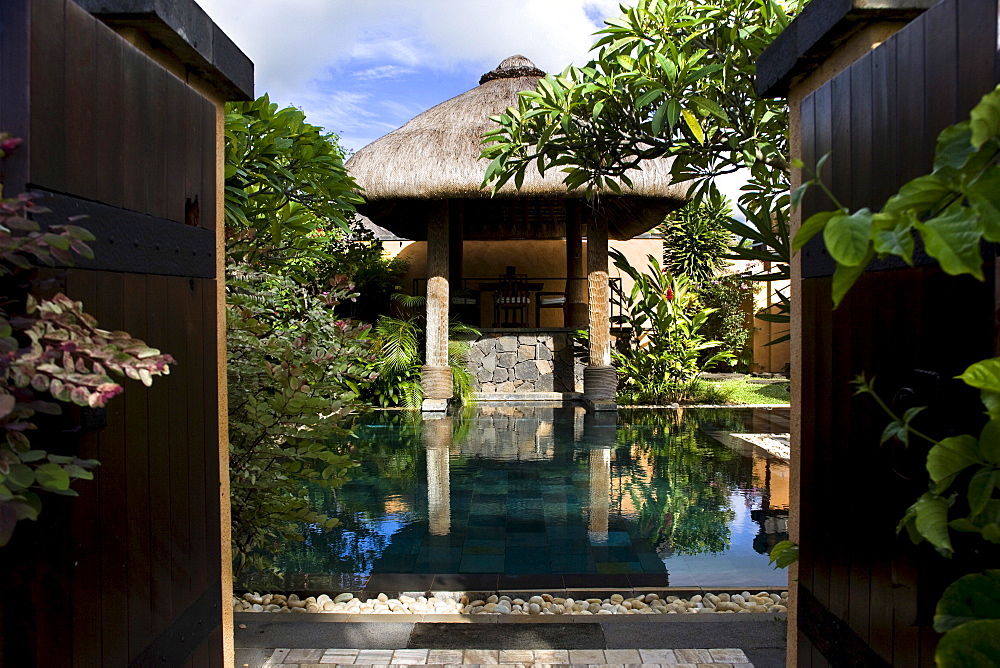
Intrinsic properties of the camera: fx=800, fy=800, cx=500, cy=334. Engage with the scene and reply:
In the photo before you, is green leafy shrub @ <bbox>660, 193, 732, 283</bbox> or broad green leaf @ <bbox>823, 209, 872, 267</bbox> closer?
broad green leaf @ <bbox>823, 209, 872, 267</bbox>

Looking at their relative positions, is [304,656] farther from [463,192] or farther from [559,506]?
[463,192]

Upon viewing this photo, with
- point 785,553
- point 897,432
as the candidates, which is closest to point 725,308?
point 785,553

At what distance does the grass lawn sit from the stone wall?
6.07 feet

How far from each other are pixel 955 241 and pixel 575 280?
37.7 ft

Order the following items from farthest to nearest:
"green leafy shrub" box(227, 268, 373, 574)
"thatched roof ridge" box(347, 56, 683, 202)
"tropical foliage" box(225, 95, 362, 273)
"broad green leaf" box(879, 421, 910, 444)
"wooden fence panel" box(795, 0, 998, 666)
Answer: "thatched roof ridge" box(347, 56, 683, 202) → "tropical foliage" box(225, 95, 362, 273) → "green leafy shrub" box(227, 268, 373, 574) → "wooden fence panel" box(795, 0, 998, 666) → "broad green leaf" box(879, 421, 910, 444)

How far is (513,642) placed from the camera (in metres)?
2.66

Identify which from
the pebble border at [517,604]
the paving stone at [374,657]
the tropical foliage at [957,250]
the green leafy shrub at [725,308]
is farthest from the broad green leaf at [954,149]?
the green leafy shrub at [725,308]

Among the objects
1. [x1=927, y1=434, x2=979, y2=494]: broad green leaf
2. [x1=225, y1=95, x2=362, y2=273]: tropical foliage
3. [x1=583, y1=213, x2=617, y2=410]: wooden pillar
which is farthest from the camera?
[x1=583, y1=213, x2=617, y2=410]: wooden pillar

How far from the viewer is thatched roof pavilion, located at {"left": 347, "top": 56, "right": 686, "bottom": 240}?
30.8 ft

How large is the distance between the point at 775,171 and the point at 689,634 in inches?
75.0

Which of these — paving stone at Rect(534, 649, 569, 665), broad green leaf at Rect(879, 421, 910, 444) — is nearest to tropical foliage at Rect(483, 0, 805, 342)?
paving stone at Rect(534, 649, 569, 665)

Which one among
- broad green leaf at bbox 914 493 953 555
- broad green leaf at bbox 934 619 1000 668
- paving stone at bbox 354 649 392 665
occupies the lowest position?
paving stone at bbox 354 649 392 665

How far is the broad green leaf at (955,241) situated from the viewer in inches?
32.8

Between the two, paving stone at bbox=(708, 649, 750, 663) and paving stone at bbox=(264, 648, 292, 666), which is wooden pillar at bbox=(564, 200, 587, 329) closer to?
paving stone at bbox=(708, 649, 750, 663)
